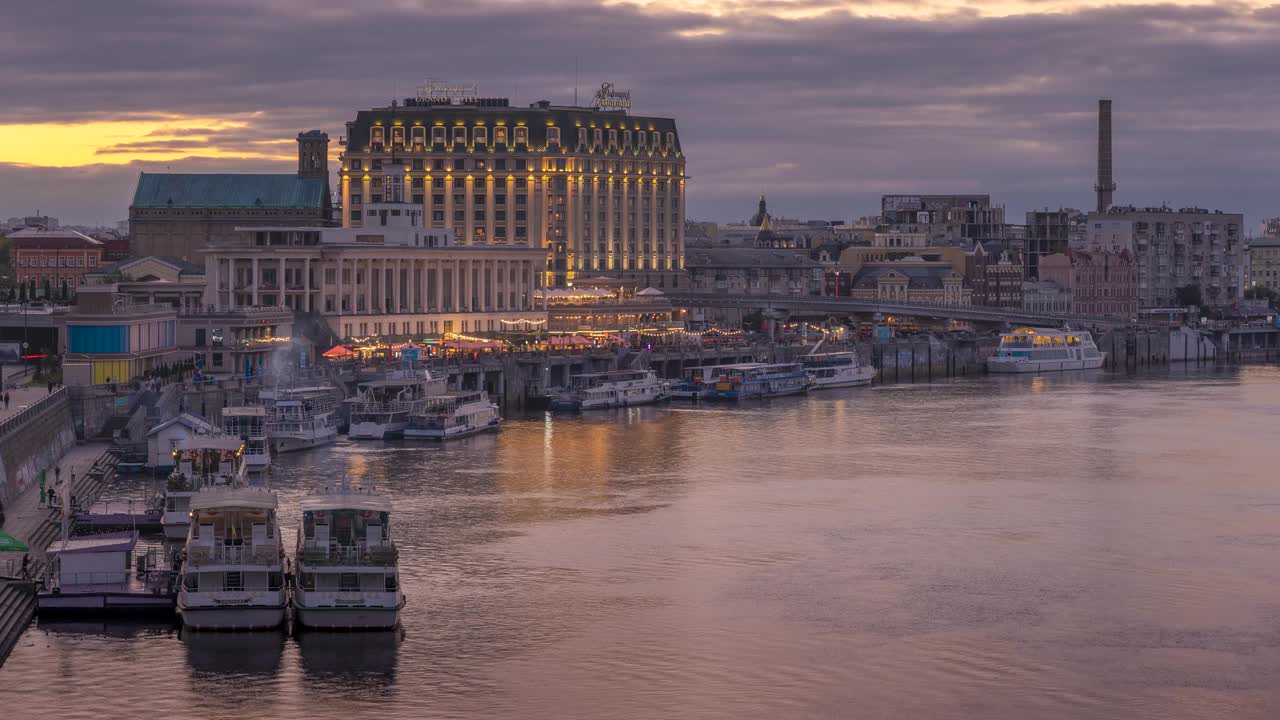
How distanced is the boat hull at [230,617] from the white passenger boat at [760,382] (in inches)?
3567

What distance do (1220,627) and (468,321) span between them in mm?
115866

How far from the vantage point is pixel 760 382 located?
494 ft

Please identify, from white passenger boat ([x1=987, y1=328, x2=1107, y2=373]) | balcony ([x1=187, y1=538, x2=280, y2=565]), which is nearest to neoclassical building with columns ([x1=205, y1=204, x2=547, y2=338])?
white passenger boat ([x1=987, y1=328, x2=1107, y2=373])

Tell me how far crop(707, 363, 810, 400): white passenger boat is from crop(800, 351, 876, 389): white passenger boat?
12.6 ft

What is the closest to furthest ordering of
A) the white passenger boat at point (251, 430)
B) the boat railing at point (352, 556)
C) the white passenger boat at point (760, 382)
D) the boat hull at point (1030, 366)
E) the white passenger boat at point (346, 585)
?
the white passenger boat at point (346, 585) → the boat railing at point (352, 556) → the white passenger boat at point (251, 430) → the white passenger boat at point (760, 382) → the boat hull at point (1030, 366)

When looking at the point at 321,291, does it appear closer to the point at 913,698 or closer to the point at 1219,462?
the point at 1219,462

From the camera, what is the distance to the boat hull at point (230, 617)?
57.3 metres

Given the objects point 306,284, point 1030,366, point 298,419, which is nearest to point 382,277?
point 306,284

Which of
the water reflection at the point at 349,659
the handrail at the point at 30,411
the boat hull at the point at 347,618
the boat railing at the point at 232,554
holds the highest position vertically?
the handrail at the point at 30,411

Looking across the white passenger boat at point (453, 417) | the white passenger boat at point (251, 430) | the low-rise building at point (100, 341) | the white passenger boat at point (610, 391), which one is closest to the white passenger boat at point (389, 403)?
the white passenger boat at point (453, 417)

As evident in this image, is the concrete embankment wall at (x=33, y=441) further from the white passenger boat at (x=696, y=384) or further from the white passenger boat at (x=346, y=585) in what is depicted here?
the white passenger boat at (x=696, y=384)

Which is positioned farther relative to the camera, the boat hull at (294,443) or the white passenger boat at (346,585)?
the boat hull at (294,443)

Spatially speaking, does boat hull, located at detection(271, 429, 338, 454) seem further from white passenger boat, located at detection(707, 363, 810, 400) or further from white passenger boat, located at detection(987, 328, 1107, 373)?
white passenger boat, located at detection(987, 328, 1107, 373)

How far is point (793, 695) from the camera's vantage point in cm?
5275
